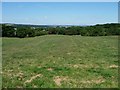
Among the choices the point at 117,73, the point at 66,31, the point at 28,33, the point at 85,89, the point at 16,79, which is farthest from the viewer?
the point at 66,31

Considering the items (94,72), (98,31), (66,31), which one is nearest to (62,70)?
(94,72)

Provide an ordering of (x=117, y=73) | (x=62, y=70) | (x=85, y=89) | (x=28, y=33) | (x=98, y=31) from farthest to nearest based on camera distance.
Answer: (x=98, y=31) → (x=28, y=33) → (x=62, y=70) → (x=117, y=73) → (x=85, y=89)

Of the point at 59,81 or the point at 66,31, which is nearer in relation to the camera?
the point at 59,81

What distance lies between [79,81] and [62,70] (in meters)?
3.36

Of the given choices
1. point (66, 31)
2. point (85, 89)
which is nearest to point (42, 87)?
point (85, 89)

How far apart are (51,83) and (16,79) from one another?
233 cm

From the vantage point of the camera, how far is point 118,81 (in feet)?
43.3

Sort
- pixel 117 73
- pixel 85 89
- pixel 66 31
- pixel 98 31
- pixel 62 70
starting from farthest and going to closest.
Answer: pixel 66 31, pixel 98 31, pixel 62 70, pixel 117 73, pixel 85 89

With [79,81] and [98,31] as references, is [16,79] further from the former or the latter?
[98,31]

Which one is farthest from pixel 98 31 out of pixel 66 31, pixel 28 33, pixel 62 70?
pixel 62 70

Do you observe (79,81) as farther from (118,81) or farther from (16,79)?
(16,79)

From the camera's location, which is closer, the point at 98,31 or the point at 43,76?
the point at 43,76

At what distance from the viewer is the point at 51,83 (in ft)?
42.1

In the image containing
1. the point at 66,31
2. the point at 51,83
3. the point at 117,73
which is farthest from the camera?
the point at 66,31
